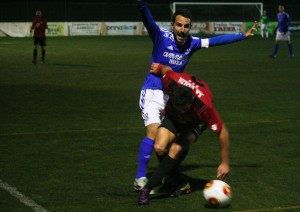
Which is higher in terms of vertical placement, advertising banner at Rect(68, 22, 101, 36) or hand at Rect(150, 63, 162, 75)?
hand at Rect(150, 63, 162, 75)

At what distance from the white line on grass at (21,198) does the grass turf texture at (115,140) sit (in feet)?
0.25

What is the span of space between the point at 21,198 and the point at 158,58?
237cm

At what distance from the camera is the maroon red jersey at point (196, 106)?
23.7 feet

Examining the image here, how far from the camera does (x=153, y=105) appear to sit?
27.6 feet

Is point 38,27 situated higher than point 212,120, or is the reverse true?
point 212,120

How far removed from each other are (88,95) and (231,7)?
43.4 m

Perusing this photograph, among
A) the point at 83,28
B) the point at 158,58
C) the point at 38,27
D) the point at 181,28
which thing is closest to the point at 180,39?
the point at 181,28

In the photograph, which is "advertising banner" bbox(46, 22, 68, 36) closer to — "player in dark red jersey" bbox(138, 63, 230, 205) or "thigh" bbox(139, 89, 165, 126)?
"thigh" bbox(139, 89, 165, 126)

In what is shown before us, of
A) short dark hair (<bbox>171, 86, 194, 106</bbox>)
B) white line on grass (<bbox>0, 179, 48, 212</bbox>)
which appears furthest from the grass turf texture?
short dark hair (<bbox>171, 86, 194, 106</bbox>)

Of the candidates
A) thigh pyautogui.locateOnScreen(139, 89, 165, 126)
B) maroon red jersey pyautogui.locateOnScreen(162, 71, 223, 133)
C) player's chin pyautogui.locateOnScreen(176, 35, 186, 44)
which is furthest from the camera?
player's chin pyautogui.locateOnScreen(176, 35, 186, 44)

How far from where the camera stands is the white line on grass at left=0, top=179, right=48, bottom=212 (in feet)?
24.3

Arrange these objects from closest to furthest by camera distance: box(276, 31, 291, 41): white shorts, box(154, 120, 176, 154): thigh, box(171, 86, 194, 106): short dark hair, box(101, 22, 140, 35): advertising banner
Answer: box(171, 86, 194, 106): short dark hair
box(154, 120, 176, 154): thigh
box(276, 31, 291, 41): white shorts
box(101, 22, 140, 35): advertising banner

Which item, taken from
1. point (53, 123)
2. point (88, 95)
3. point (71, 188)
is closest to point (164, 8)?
point (88, 95)

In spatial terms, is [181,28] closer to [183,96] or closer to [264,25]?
[183,96]
